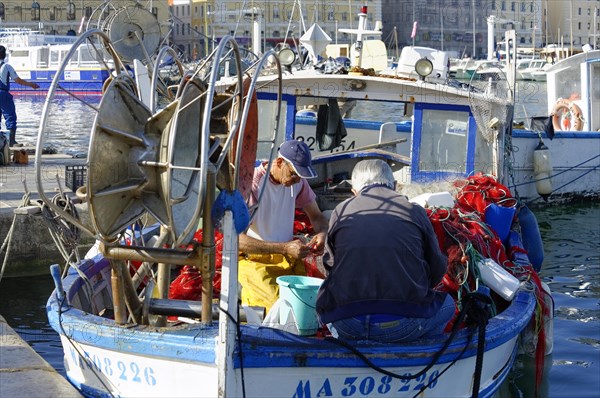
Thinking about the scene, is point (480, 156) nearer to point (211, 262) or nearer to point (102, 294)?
point (102, 294)

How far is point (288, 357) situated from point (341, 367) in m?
0.32

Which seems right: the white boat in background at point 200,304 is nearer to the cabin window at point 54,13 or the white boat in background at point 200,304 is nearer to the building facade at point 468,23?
the building facade at point 468,23

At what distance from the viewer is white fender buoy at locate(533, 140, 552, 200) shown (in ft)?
53.1

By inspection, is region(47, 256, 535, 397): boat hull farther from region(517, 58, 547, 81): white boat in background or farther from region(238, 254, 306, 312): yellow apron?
region(517, 58, 547, 81): white boat in background

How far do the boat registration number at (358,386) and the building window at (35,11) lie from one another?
75222 mm

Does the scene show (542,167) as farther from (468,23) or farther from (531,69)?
(468,23)

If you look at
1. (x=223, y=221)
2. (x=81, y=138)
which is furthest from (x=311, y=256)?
(x=81, y=138)

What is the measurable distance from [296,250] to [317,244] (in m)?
0.37

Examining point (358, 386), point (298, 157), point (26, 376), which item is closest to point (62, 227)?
Result: point (26, 376)

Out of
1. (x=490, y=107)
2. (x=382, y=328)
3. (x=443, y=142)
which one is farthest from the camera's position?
(x=443, y=142)

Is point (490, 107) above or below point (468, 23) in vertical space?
below

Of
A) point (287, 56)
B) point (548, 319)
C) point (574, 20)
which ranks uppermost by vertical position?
point (574, 20)

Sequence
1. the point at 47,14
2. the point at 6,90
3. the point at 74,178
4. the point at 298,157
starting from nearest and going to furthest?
1. the point at 298,157
2. the point at 74,178
3. the point at 6,90
4. the point at 47,14

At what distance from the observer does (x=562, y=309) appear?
1087 centimetres
